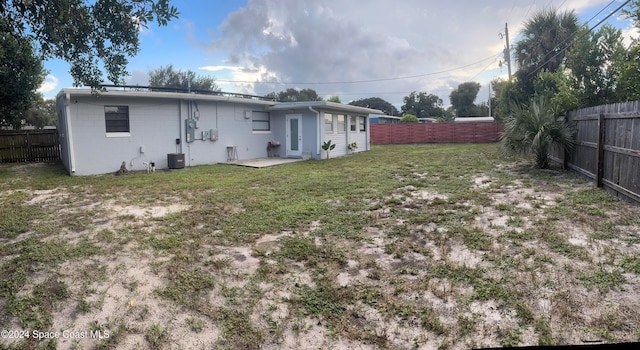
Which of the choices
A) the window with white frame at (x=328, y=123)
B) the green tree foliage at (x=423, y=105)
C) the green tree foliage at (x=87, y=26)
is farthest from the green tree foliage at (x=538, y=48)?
the green tree foliage at (x=423, y=105)

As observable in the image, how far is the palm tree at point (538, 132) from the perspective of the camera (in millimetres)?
8938

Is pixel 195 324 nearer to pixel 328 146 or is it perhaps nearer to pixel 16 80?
pixel 328 146

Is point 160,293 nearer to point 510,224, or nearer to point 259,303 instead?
point 259,303

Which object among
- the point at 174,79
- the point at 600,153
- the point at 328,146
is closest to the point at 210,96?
the point at 328,146

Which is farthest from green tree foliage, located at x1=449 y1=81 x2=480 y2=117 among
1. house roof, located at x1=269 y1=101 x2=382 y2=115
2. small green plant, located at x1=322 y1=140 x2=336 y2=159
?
small green plant, located at x1=322 y1=140 x2=336 y2=159

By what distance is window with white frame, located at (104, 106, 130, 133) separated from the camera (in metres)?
11.3

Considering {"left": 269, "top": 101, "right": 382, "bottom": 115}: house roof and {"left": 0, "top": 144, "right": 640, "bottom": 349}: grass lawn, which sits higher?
{"left": 269, "top": 101, "right": 382, "bottom": 115}: house roof

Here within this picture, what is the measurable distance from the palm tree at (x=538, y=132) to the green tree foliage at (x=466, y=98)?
39.9 meters

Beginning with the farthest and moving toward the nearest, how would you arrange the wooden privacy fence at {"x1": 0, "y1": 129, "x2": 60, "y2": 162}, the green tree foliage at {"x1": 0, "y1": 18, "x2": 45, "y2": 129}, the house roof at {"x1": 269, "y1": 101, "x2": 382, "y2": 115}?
the house roof at {"x1": 269, "y1": 101, "x2": 382, "y2": 115}, the wooden privacy fence at {"x1": 0, "y1": 129, "x2": 60, "y2": 162}, the green tree foliage at {"x1": 0, "y1": 18, "x2": 45, "y2": 129}

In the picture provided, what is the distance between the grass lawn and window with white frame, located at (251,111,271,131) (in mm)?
8731

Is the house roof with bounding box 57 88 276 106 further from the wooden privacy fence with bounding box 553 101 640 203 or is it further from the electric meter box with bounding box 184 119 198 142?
the wooden privacy fence with bounding box 553 101 640 203

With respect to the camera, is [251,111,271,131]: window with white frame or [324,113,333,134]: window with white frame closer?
[251,111,271,131]: window with white frame

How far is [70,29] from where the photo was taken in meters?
3.34

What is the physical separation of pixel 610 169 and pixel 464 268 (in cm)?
477
